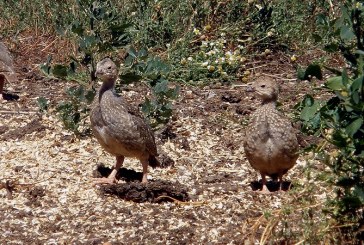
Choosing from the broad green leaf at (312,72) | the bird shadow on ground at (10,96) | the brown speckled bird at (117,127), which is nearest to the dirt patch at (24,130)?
the bird shadow on ground at (10,96)

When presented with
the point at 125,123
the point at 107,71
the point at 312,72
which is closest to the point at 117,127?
the point at 125,123

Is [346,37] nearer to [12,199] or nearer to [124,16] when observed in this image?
[12,199]

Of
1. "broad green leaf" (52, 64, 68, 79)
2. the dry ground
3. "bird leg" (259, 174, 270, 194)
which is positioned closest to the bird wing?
the dry ground

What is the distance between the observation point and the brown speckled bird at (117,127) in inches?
336

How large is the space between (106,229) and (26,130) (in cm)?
238

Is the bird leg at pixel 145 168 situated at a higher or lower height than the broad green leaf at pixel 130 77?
lower

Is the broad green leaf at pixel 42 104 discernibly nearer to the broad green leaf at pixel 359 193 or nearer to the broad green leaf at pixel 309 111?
the broad green leaf at pixel 309 111

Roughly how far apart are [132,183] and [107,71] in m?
1.14

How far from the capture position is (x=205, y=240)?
756 cm

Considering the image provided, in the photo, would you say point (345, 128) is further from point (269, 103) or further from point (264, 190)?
point (269, 103)

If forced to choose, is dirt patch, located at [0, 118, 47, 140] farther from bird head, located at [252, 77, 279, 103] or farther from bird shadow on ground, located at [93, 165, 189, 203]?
bird head, located at [252, 77, 279, 103]

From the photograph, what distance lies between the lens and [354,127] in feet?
Result: 19.5

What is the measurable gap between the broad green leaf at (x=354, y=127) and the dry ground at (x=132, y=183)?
0.85 meters

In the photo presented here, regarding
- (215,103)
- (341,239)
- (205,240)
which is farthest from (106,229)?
(215,103)
